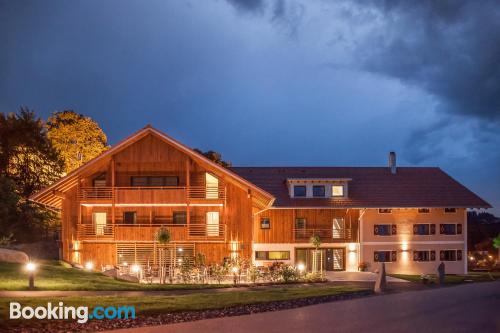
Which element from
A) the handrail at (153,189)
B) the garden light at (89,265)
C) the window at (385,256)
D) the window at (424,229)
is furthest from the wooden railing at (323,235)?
the garden light at (89,265)

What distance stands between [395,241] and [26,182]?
27.9m

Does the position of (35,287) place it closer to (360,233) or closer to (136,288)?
(136,288)

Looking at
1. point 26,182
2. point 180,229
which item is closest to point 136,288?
point 180,229

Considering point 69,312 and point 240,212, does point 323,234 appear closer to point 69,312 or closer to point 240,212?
point 240,212

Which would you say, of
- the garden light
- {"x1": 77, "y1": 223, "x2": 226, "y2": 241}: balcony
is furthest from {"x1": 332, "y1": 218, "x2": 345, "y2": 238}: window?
the garden light

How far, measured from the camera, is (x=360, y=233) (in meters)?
43.7

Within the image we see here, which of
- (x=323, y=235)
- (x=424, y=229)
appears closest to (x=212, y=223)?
(x=323, y=235)

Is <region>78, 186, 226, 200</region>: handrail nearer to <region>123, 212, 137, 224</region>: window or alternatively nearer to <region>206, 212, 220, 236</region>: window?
<region>206, 212, 220, 236</region>: window

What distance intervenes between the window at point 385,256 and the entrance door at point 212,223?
12103 mm

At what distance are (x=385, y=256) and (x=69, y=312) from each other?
3079 centimetres

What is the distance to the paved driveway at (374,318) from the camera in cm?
1516

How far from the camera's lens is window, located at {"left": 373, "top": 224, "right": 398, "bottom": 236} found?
4384 centimetres

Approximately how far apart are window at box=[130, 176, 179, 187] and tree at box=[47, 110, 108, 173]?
46.9 ft

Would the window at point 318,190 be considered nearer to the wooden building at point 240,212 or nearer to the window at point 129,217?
the wooden building at point 240,212
